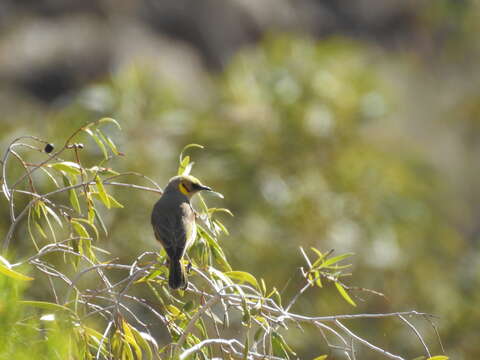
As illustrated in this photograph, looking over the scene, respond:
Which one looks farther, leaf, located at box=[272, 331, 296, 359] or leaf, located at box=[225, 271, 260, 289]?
leaf, located at box=[225, 271, 260, 289]

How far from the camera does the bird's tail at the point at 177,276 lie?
9.12 ft

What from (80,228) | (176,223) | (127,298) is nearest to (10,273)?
(127,298)

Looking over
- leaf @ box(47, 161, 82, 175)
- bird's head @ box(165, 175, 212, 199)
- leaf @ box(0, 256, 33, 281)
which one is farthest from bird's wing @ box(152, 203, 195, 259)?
leaf @ box(0, 256, 33, 281)

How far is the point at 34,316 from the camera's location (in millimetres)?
2416

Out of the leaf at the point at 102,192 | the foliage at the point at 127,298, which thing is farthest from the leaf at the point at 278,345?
the leaf at the point at 102,192

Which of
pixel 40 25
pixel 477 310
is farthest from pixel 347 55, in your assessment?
pixel 40 25

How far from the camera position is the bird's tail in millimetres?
2781

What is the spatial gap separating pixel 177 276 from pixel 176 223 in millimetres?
421

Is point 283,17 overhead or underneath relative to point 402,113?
overhead

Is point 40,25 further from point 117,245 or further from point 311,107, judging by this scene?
point 117,245

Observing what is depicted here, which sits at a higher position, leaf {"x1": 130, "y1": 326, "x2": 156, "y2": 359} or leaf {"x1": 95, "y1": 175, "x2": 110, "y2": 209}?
leaf {"x1": 95, "y1": 175, "x2": 110, "y2": 209}

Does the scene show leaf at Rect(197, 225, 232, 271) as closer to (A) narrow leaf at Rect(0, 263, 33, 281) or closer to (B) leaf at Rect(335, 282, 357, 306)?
(B) leaf at Rect(335, 282, 357, 306)

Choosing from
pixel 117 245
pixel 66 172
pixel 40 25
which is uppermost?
pixel 66 172

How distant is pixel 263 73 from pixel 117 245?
3298 millimetres
